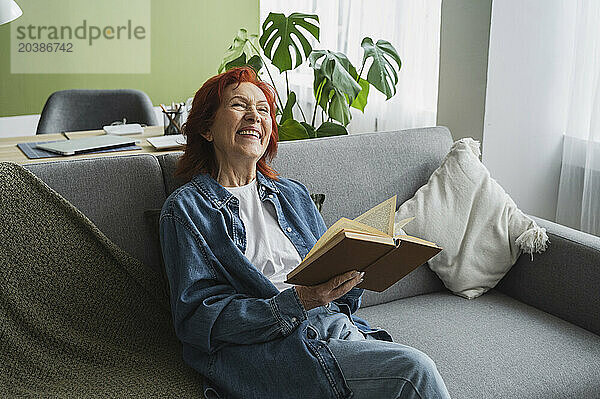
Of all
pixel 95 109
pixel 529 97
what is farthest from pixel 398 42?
pixel 95 109

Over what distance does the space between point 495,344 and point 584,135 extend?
4.53ft

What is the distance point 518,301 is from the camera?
2.20 metres

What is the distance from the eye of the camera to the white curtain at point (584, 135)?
2801mm

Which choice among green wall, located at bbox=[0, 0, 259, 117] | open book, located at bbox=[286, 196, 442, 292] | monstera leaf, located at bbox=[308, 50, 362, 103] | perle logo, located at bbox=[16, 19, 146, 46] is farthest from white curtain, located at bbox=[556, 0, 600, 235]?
perle logo, located at bbox=[16, 19, 146, 46]

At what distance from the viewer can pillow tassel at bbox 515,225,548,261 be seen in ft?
6.96

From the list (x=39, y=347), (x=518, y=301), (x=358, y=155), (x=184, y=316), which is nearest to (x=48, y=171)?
(x=39, y=347)

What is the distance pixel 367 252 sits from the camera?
1395 mm

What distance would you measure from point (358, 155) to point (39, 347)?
3.59 ft

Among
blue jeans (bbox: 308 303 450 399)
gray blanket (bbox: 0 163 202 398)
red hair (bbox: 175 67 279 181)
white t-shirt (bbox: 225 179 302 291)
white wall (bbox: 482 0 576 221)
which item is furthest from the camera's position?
white wall (bbox: 482 0 576 221)

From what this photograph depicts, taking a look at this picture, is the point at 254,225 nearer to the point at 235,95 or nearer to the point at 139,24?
the point at 235,95

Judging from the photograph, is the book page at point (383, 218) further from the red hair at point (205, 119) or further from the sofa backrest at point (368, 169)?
the sofa backrest at point (368, 169)

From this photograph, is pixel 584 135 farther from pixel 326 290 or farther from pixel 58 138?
pixel 58 138

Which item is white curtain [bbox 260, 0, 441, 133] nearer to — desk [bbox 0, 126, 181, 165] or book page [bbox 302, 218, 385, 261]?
desk [bbox 0, 126, 181, 165]

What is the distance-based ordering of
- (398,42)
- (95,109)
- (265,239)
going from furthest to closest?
(398,42) < (95,109) < (265,239)
